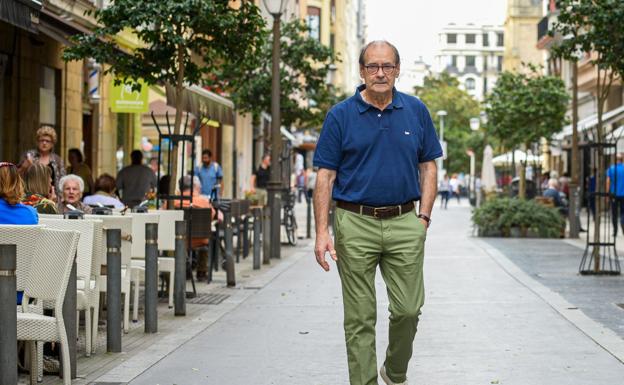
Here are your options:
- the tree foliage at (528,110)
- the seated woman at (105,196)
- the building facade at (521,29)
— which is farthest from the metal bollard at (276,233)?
the building facade at (521,29)

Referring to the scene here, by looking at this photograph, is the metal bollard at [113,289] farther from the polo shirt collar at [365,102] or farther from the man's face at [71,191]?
the polo shirt collar at [365,102]

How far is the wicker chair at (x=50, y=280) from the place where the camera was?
7988 mm

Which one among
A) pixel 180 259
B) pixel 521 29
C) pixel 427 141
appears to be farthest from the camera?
pixel 521 29

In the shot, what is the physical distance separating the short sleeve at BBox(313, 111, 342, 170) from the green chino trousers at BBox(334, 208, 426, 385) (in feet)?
0.90

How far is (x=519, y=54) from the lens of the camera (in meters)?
102

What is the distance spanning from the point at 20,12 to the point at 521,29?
9052cm

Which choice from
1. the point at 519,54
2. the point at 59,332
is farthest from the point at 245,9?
the point at 519,54

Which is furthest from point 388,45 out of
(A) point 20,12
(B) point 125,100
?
(B) point 125,100

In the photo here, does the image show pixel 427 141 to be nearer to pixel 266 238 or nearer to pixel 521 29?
pixel 266 238

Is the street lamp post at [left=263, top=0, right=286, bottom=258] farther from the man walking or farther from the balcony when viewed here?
the balcony

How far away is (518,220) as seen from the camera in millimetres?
29594

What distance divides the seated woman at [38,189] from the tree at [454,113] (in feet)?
322

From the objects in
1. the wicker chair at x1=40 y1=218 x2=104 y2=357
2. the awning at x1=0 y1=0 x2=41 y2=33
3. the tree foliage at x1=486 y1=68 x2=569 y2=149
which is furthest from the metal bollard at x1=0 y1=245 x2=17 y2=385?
the tree foliage at x1=486 y1=68 x2=569 y2=149

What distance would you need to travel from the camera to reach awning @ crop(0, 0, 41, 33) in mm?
13320
